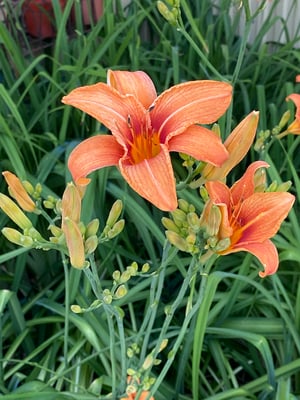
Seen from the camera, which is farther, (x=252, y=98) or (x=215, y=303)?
(x=252, y=98)

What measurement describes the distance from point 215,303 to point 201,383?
0.16 metres

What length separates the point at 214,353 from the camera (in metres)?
1.13

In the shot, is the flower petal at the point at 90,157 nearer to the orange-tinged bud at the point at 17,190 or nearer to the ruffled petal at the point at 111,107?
the ruffled petal at the point at 111,107

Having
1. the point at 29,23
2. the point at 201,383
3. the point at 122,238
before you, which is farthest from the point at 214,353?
the point at 29,23

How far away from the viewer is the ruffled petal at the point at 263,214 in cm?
61

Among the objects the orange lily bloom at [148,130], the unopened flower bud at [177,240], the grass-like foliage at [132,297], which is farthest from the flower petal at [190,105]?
the grass-like foliage at [132,297]

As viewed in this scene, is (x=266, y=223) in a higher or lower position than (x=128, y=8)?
higher

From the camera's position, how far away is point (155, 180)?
0.56 meters

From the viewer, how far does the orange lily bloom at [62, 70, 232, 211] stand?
0.57m

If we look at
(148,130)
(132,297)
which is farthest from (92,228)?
(132,297)

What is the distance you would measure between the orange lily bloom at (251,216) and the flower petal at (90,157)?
11 centimetres

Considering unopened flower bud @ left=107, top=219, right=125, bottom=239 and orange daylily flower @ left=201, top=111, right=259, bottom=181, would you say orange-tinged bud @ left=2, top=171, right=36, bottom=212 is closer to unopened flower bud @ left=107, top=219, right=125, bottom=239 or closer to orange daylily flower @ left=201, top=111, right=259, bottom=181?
unopened flower bud @ left=107, top=219, right=125, bottom=239

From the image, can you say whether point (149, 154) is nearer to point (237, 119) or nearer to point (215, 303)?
point (215, 303)

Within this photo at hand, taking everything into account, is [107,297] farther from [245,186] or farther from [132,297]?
[132,297]
